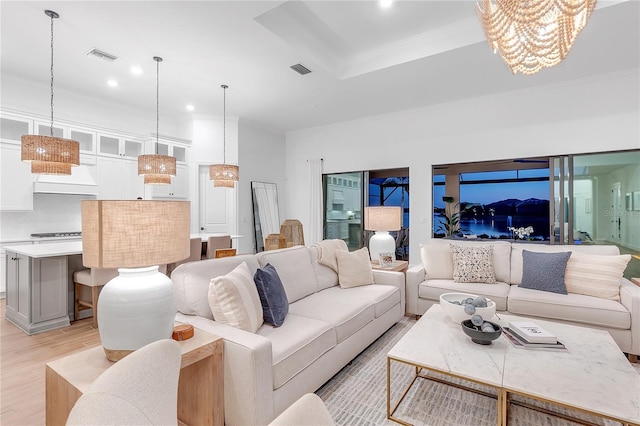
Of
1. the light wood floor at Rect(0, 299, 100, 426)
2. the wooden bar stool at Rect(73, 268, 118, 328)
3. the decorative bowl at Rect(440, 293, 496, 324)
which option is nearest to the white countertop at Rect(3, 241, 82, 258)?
the wooden bar stool at Rect(73, 268, 118, 328)

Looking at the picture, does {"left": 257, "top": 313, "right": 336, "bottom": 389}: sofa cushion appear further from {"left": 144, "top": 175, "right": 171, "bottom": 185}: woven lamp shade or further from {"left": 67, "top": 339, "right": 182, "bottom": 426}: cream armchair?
{"left": 144, "top": 175, "right": 171, "bottom": 185}: woven lamp shade

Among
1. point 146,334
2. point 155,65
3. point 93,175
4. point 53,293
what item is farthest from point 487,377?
point 93,175

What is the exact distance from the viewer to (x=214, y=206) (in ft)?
20.5

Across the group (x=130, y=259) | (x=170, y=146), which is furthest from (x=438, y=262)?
(x=170, y=146)

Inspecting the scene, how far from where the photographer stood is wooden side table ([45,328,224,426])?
1.33 m

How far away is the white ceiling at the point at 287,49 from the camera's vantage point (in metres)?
3.08

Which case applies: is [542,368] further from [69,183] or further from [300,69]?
[69,183]

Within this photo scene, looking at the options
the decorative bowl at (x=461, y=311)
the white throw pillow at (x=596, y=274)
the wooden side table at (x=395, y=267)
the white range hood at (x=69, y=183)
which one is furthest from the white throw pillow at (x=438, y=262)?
the white range hood at (x=69, y=183)

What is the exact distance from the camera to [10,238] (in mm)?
4551

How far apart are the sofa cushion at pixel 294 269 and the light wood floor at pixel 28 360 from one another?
1.71m

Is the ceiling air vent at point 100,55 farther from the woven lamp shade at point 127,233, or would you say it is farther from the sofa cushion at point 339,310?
the sofa cushion at point 339,310

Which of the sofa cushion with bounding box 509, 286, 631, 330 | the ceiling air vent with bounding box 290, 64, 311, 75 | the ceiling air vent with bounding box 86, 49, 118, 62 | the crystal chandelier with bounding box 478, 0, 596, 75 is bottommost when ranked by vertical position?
the sofa cushion with bounding box 509, 286, 631, 330

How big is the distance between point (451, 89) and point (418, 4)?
1.87 metres

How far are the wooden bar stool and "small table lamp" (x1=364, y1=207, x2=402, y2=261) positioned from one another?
9.68ft
